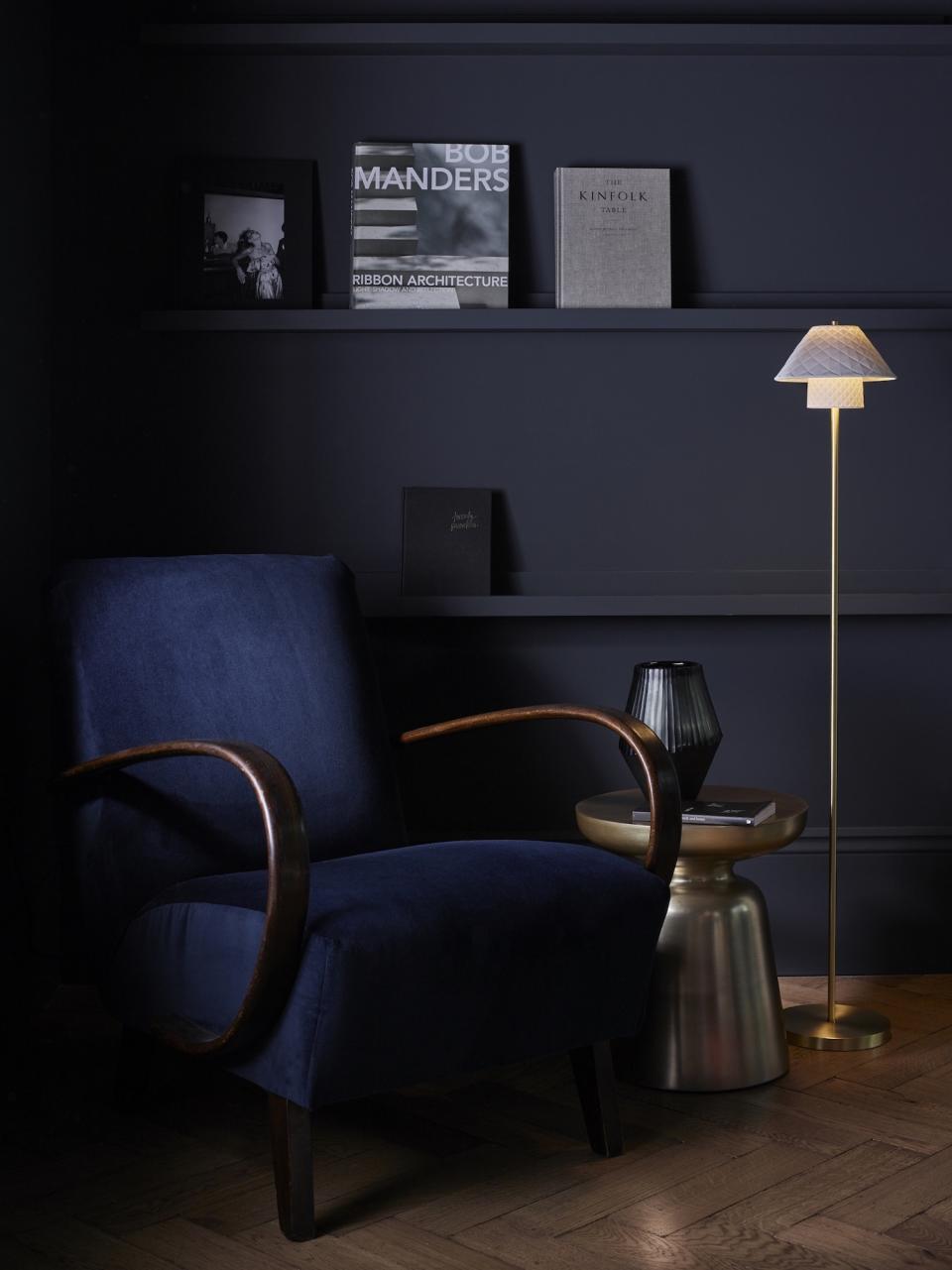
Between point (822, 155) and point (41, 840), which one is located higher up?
point (822, 155)

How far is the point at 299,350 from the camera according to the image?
116 inches

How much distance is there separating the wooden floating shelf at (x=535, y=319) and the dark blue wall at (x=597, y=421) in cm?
5

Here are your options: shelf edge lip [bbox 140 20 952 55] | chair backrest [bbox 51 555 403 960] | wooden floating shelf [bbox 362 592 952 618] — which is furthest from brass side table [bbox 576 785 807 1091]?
shelf edge lip [bbox 140 20 952 55]

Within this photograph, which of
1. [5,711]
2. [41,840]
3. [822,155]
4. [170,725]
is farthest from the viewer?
Answer: [822,155]

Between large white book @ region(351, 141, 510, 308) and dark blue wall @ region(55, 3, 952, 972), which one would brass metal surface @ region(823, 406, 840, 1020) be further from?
large white book @ region(351, 141, 510, 308)

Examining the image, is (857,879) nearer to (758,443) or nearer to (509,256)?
(758,443)

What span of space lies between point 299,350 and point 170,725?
0.98 m

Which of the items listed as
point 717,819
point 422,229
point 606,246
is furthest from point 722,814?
point 422,229

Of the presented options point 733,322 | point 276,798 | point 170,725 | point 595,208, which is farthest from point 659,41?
point 276,798

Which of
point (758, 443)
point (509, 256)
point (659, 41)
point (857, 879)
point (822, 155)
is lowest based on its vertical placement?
point (857, 879)

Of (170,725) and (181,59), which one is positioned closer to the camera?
(170,725)

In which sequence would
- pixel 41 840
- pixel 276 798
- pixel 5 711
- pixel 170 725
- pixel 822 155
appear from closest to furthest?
1. pixel 276 798
2. pixel 170 725
3. pixel 5 711
4. pixel 41 840
5. pixel 822 155

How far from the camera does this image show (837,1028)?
262cm

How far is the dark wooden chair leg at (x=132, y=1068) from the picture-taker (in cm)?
226
